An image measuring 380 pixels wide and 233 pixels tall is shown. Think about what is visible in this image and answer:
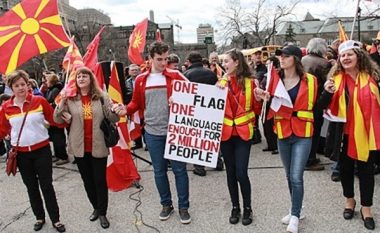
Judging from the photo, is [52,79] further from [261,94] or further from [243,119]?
[261,94]

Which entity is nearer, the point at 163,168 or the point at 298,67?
the point at 298,67

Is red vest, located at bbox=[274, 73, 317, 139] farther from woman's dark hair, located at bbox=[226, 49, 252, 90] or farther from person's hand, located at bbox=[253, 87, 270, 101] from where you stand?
woman's dark hair, located at bbox=[226, 49, 252, 90]

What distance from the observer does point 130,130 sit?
6.76 metres

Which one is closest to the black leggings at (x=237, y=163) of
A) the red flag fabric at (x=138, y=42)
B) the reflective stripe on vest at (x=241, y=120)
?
the reflective stripe on vest at (x=241, y=120)

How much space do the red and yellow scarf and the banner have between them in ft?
4.21

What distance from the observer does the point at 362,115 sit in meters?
4.08

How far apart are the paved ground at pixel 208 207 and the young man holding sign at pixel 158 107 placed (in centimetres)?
44

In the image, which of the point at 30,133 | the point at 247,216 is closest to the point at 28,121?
the point at 30,133

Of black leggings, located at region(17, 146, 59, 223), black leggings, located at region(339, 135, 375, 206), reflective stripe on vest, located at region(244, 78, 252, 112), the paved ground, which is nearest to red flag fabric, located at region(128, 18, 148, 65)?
the paved ground

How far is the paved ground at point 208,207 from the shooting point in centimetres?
444

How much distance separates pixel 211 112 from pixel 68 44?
2197 mm

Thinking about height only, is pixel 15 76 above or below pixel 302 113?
above

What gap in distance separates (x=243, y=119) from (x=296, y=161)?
69cm

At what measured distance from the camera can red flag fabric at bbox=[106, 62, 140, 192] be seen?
5926mm
